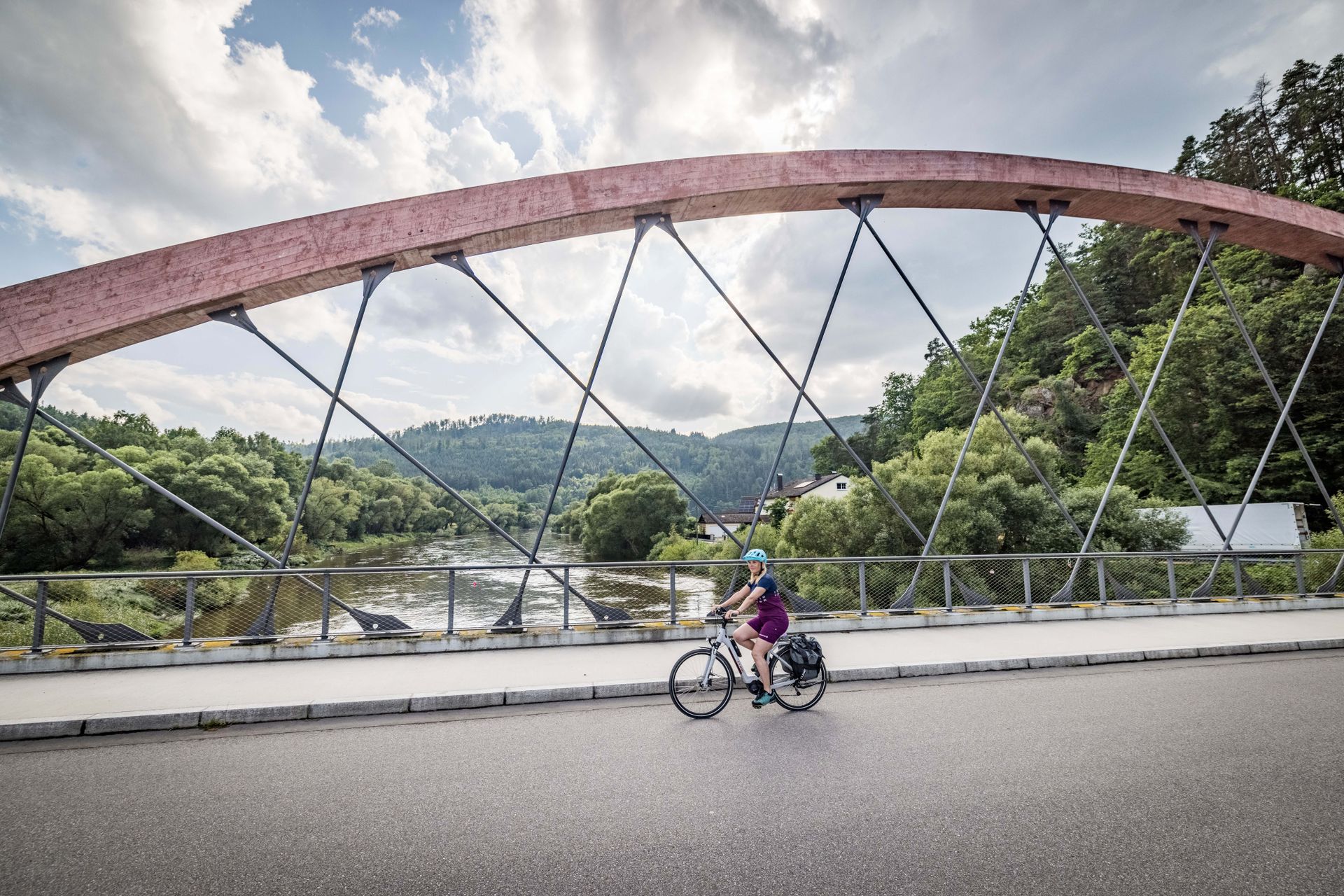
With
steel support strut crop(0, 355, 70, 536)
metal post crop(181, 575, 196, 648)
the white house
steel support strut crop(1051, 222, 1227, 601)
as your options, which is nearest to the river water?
metal post crop(181, 575, 196, 648)

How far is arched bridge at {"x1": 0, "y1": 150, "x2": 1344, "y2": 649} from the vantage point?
25.4 feet

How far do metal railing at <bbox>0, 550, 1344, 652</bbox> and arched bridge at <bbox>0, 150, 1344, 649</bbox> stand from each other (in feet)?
0.38

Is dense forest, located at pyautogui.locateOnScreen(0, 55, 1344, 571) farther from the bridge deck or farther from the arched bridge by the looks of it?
the bridge deck

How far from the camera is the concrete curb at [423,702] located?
5320 mm

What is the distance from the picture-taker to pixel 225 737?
5.16 meters

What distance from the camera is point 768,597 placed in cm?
624

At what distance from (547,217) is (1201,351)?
33.8 metres

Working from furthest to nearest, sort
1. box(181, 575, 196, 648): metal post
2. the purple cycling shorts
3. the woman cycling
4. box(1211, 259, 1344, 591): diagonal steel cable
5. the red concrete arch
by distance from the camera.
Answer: box(1211, 259, 1344, 591): diagonal steel cable
box(181, 575, 196, 648): metal post
the red concrete arch
the purple cycling shorts
the woman cycling

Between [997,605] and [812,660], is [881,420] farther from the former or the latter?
[812,660]

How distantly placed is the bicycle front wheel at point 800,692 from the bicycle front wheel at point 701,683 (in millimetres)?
441

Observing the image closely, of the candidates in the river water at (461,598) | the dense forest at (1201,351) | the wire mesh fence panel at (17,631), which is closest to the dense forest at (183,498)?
the river water at (461,598)

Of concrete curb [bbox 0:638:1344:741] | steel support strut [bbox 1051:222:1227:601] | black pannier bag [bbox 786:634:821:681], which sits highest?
steel support strut [bbox 1051:222:1227:601]

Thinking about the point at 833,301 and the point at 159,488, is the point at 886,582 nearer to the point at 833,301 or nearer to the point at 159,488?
the point at 833,301

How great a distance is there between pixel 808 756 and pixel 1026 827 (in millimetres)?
1510
